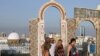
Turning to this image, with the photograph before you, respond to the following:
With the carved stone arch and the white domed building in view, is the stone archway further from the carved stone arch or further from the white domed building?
the white domed building

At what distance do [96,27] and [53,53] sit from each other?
43.2 feet

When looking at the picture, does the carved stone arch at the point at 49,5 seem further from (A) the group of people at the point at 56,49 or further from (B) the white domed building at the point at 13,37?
(B) the white domed building at the point at 13,37

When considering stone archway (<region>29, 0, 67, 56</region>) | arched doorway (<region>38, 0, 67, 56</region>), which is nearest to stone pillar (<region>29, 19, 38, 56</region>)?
stone archway (<region>29, 0, 67, 56</region>)

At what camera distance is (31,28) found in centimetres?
2298

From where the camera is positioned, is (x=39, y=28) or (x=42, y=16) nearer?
(x=42, y=16)

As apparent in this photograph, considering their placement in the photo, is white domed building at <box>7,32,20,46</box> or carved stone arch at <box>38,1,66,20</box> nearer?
carved stone arch at <box>38,1,66,20</box>

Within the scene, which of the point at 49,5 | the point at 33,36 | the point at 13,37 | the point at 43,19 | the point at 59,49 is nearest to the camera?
the point at 59,49

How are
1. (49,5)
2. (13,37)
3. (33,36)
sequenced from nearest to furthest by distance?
(49,5) → (33,36) → (13,37)

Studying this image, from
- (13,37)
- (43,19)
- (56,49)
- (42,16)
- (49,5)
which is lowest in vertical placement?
(13,37)

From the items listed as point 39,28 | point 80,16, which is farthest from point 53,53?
point 80,16

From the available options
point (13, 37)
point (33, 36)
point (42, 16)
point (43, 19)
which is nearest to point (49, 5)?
point (42, 16)

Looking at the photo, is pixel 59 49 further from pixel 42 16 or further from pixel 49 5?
pixel 49 5

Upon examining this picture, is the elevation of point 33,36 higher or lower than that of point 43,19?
lower

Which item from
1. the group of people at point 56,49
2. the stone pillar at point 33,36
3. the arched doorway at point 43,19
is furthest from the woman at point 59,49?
the stone pillar at point 33,36
